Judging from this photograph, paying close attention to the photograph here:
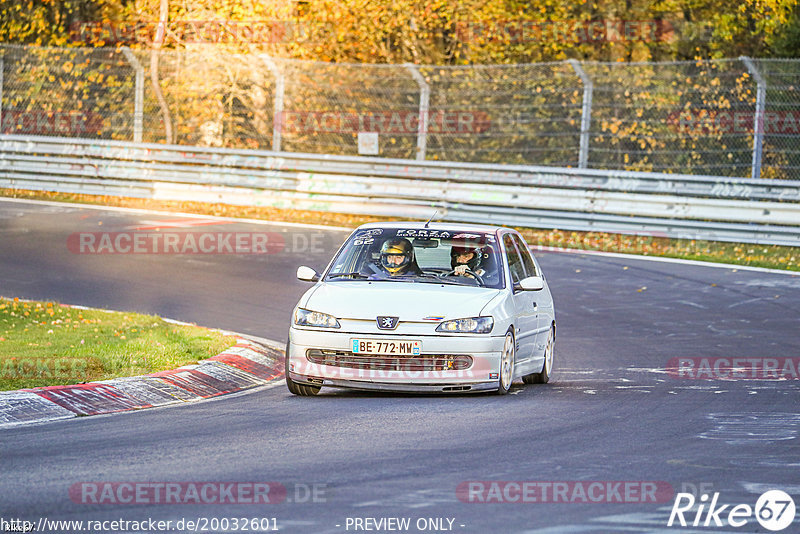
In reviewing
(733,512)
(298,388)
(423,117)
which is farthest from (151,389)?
(423,117)

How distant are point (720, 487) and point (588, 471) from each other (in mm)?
719

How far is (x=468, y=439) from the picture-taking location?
822 centimetres

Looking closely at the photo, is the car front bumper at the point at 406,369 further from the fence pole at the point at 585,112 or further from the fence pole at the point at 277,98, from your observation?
the fence pole at the point at 277,98

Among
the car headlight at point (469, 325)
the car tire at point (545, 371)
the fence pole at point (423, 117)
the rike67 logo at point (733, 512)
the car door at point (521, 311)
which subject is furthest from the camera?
the fence pole at point (423, 117)

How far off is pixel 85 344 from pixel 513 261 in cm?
379

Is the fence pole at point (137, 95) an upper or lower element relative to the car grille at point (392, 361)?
upper

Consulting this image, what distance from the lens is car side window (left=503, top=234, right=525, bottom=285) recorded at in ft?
37.6

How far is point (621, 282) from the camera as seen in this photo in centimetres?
1820

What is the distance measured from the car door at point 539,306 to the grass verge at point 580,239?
853 centimetres

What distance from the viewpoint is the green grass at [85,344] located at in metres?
10.3

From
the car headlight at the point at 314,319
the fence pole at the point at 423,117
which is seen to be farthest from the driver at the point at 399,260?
the fence pole at the point at 423,117

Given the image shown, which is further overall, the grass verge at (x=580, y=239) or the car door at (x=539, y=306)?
the grass verge at (x=580, y=239)

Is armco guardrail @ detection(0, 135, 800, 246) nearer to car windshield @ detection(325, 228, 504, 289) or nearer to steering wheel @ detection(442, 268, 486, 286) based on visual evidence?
car windshield @ detection(325, 228, 504, 289)

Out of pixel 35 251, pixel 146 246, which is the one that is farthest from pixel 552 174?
pixel 35 251
